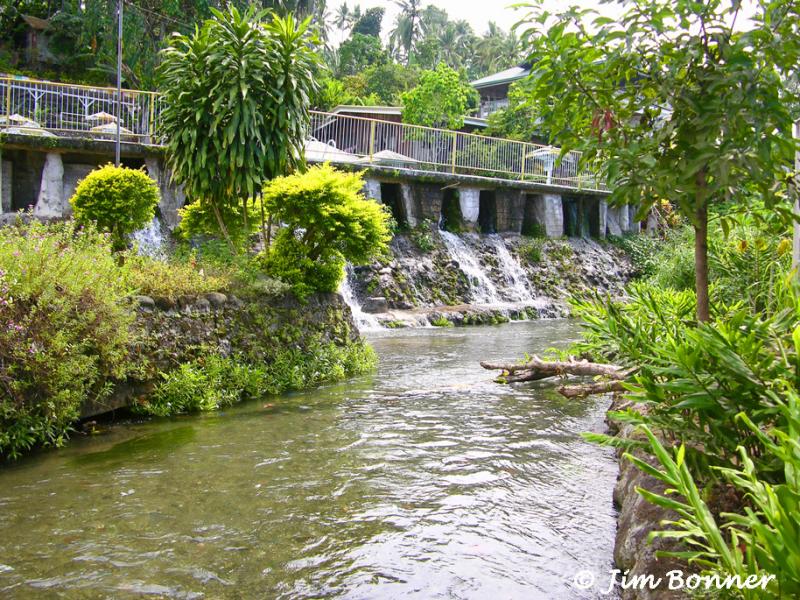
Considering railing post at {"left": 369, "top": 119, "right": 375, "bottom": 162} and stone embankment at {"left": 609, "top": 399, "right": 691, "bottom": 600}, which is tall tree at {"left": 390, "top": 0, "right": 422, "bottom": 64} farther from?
stone embankment at {"left": 609, "top": 399, "right": 691, "bottom": 600}

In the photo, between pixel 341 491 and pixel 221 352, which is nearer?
pixel 341 491

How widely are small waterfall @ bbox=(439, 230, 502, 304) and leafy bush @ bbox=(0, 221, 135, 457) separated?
14.7m

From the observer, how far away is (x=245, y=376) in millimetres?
9094

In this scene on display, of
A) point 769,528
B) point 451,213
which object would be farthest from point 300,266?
point 451,213

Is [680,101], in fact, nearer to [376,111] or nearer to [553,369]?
[553,369]

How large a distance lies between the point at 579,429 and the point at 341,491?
3.20 meters

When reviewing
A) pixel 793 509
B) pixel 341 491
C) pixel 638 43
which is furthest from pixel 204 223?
pixel 793 509

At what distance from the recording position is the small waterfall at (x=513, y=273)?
2223 cm

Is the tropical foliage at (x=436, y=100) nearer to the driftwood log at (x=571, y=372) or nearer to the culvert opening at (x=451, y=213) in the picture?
the culvert opening at (x=451, y=213)

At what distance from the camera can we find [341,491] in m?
5.61

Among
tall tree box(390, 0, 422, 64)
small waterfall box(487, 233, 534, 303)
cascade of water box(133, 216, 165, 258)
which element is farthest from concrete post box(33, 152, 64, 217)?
tall tree box(390, 0, 422, 64)

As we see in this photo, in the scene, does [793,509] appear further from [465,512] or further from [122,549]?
[122,549]

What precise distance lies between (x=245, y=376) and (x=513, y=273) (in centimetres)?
1505

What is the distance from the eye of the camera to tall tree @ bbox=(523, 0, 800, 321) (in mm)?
3850
